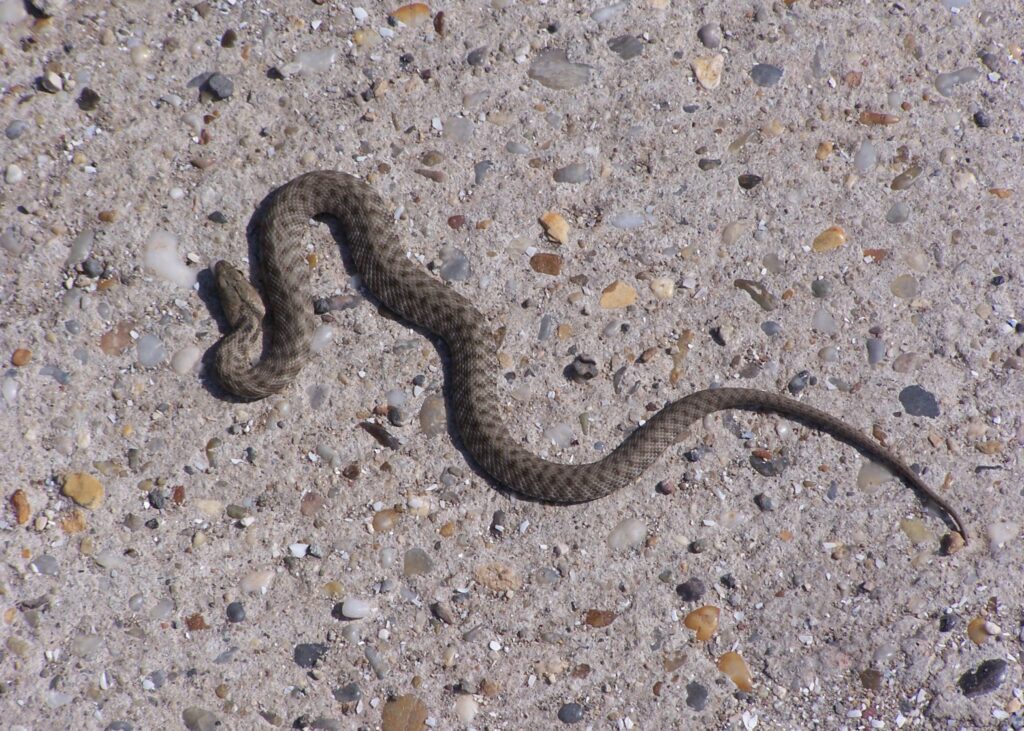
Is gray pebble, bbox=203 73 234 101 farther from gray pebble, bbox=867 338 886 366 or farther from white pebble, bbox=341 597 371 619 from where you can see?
gray pebble, bbox=867 338 886 366

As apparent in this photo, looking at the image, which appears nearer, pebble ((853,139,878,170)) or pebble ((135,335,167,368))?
pebble ((135,335,167,368))

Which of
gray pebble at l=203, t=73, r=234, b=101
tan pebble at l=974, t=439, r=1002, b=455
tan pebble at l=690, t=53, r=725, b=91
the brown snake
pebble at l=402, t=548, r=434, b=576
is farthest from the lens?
tan pebble at l=690, t=53, r=725, b=91

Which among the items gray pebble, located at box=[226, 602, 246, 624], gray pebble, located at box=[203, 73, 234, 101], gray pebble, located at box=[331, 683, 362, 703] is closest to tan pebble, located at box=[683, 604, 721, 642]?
gray pebble, located at box=[331, 683, 362, 703]

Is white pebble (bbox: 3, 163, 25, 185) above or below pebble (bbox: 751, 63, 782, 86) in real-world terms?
below

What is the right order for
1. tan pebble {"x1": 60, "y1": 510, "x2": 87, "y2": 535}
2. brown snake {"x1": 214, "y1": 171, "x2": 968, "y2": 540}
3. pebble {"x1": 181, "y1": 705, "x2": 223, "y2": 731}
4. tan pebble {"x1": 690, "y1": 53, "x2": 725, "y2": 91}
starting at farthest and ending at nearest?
tan pebble {"x1": 690, "y1": 53, "x2": 725, "y2": 91} < brown snake {"x1": 214, "y1": 171, "x2": 968, "y2": 540} < tan pebble {"x1": 60, "y1": 510, "x2": 87, "y2": 535} < pebble {"x1": 181, "y1": 705, "x2": 223, "y2": 731}

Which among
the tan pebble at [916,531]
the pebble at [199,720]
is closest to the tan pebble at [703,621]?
the tan pebble at [916,531]

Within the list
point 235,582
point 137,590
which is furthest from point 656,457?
point 137,590

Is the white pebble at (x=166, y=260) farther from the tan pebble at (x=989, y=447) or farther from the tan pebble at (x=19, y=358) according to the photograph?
the tan pebble at (x=989, y=447)
